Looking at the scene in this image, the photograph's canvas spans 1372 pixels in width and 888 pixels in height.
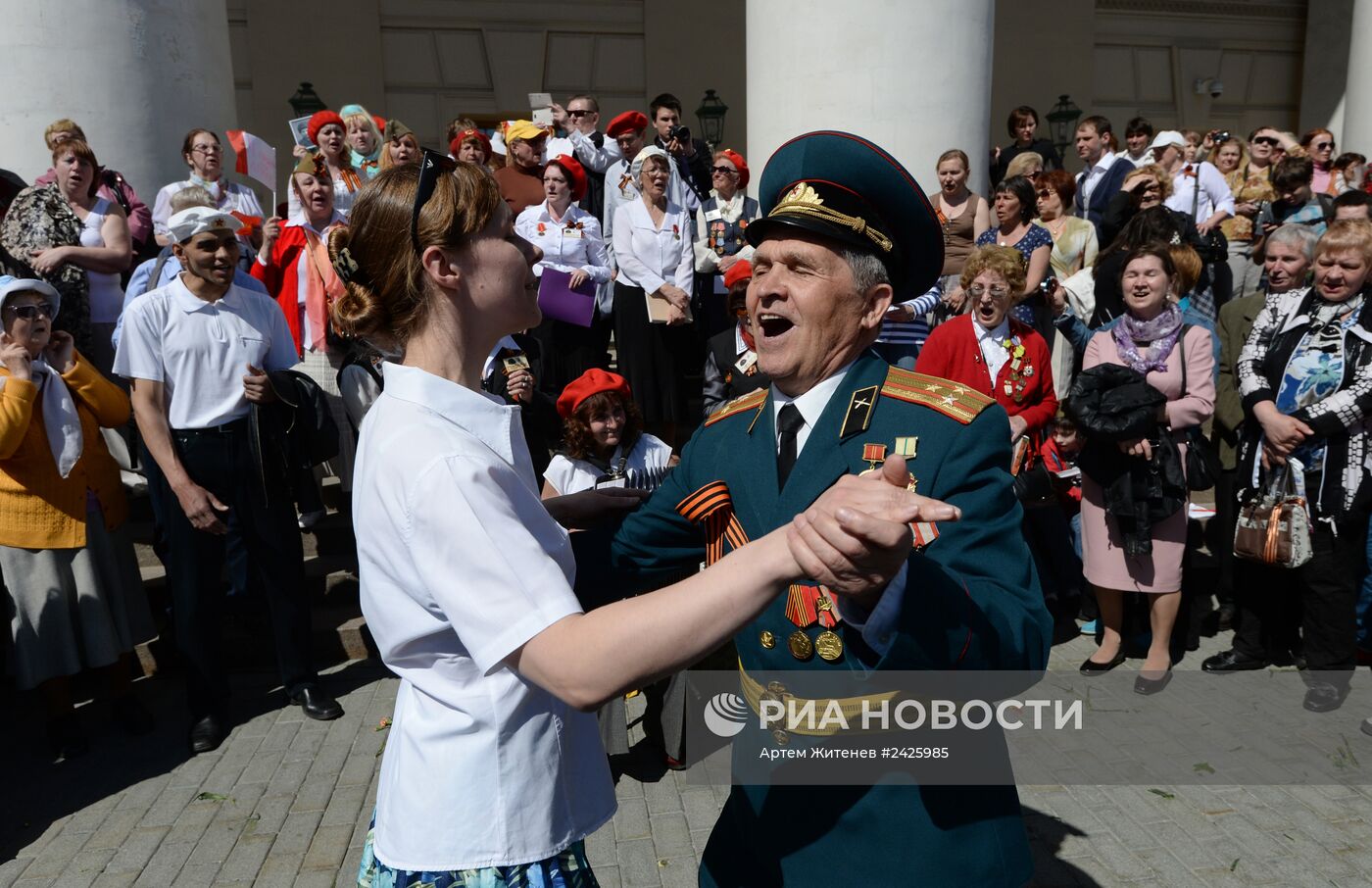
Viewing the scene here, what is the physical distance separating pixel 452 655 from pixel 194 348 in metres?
3.75

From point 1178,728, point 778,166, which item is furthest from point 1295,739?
point 778,166

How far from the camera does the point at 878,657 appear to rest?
1625mm

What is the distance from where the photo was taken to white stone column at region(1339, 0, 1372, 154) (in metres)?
11.9

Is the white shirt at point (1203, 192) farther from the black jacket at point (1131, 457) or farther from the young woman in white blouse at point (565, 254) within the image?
the young woman in white blouse at point (565, 254)

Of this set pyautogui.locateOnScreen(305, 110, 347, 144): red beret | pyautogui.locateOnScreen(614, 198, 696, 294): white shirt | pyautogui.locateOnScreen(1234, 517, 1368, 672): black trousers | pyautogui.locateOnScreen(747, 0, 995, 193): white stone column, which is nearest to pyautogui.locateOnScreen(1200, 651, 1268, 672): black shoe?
pyautogui.locateOnScreen(1234, 517, 1368, 672): black trousers

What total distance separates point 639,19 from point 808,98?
860 centimetres

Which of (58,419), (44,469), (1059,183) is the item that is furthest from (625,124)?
(44,469)

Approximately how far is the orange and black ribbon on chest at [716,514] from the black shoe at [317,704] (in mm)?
3847

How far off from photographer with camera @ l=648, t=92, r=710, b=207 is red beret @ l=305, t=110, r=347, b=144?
95.9 inches

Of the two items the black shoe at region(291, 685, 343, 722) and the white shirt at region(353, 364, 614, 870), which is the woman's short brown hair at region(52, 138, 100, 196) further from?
the white shirt at region(353, 364, 614, 870)

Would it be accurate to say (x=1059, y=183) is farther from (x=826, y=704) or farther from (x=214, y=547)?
(x=826, y=704)

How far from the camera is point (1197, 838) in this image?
3.98m

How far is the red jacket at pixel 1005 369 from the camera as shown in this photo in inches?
221

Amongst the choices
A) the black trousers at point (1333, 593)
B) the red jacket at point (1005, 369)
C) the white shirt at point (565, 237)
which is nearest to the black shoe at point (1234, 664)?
the black trousers at point (1333, 593)
